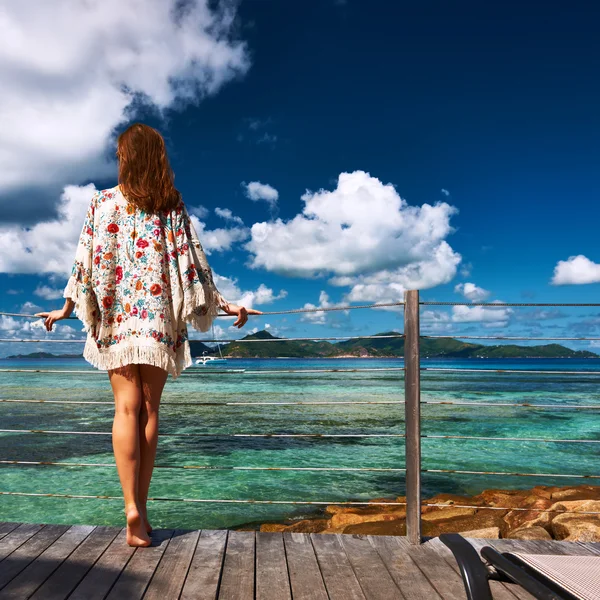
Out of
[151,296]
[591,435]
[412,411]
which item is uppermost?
[151,296]

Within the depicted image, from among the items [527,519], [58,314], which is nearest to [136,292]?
[58,314]

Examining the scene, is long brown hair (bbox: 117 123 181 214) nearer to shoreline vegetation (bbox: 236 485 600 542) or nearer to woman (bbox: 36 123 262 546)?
woman (bbox: 36 123 262 546)

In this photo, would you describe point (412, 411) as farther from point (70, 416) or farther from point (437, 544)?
point (70, 416)

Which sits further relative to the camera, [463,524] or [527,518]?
[527,518]

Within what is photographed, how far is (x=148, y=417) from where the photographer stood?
231 centimetres

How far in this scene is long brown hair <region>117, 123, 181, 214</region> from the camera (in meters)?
2.24

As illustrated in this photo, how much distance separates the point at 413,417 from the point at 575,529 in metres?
2.73

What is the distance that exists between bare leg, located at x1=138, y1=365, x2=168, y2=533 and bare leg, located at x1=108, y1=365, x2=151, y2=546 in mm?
34

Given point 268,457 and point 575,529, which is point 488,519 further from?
point 268,457

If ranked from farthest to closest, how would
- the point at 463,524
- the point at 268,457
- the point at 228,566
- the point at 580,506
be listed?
1. the point at 268,457
2. the point at 580,506
3. the point at 463,524
4. the point at 228,566

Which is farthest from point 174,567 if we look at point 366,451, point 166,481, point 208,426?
point 208,426

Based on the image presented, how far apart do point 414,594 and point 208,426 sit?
1309 cm

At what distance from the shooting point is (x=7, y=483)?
845 centimetres

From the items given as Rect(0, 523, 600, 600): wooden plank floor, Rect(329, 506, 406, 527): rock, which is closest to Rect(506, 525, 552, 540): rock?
Rect(329, 506, 406, 527): rock
